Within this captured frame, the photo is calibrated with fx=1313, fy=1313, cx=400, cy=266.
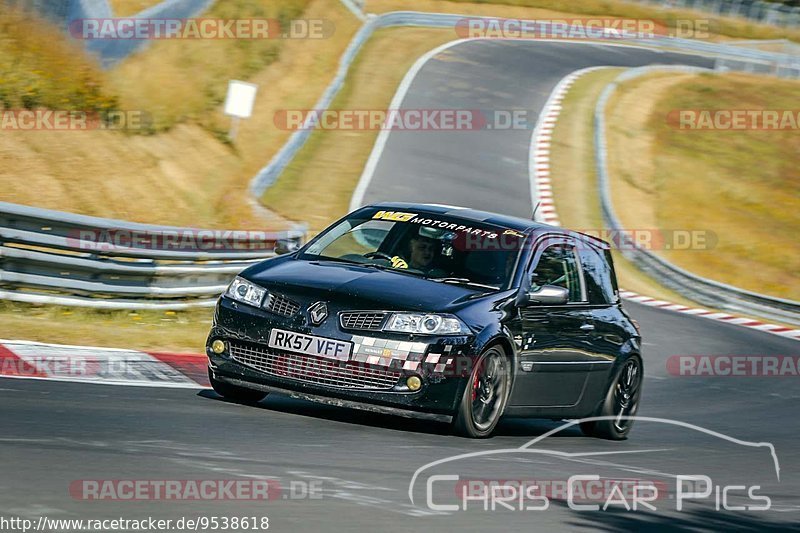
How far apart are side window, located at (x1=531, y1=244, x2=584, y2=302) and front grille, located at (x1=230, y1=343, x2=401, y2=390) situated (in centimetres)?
159

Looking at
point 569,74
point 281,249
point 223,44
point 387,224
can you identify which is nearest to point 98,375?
point 281,249

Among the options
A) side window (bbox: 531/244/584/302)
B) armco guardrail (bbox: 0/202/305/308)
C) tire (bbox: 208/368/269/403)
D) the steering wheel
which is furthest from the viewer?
armco guardrail (bbox: 0/202/305/308)

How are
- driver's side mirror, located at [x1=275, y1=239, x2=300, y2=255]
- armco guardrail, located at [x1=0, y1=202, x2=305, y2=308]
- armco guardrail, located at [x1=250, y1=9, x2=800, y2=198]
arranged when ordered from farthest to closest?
armco guardrail, located at [x1=250, y1=9, x2=800, y2=198]
armco guardrail, located at [x1=0, y1=202, x2=305, y2=308]
driver's side mirror, located at [x1=275, y1=239, x2=300, y2=255]

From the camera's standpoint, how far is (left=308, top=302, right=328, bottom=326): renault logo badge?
7934mm

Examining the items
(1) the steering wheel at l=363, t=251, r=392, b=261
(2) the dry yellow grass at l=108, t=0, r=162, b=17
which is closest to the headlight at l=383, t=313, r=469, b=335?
(1) the steering wheel at l=363, t=251, r=392, b=261

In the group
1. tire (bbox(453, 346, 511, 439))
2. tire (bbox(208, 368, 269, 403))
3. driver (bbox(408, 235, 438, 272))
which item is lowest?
tire (bbox(208, 368, 269, 403))

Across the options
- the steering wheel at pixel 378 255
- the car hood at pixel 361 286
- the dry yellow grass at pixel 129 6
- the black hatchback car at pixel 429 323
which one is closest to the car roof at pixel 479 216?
the black hatchback car at pixel 429 323

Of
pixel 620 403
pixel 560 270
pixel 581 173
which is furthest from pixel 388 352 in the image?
pixel 581 173

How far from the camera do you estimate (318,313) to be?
26.1 ft

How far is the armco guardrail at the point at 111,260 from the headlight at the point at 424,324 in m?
3.39

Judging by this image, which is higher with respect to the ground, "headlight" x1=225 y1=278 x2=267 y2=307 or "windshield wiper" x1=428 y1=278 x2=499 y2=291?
"windshield wiper" x1=428 y1=278 x2=499 y2=291

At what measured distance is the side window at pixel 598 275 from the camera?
9742 mm

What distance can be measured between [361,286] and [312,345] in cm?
50

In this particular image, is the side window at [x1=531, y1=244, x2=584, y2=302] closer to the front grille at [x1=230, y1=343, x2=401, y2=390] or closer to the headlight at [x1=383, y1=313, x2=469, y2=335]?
the headlight at [x1=383, y1=313, x2=469, y2=335]
